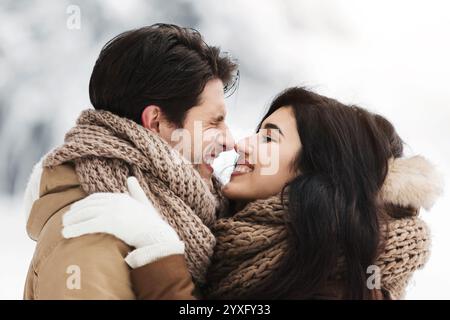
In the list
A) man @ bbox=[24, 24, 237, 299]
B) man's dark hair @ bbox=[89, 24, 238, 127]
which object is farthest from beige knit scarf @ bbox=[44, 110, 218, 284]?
man's dark hair @ bbox=[89, 24, 238, 127]

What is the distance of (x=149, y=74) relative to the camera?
1634 millimetres

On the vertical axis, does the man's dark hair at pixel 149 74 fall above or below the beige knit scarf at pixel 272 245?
above

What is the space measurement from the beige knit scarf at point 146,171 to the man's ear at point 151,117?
0.13 metres

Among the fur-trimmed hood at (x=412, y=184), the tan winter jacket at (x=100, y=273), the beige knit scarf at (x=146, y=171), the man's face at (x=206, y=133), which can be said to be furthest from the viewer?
the man's face at (x=206, y=133)

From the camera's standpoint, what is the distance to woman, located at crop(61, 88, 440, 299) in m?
1.46

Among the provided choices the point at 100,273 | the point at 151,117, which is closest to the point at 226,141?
the point at 151,117

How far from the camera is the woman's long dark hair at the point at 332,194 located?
4.79 feet

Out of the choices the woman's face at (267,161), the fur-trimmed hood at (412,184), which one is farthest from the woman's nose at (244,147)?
the fur-trimmed hood at (412,184)

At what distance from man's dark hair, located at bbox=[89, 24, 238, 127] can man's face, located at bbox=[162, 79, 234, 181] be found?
0.10 feet

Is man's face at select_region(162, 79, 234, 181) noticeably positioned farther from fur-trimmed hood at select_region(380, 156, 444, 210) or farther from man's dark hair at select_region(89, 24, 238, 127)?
fur-trimmed hood at select_region(380, 156, 444, 210)

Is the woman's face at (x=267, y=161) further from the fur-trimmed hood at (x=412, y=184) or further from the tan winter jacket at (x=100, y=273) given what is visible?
the tan winter jacket at (x=100, y=273)

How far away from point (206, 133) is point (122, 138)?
0.31 m
